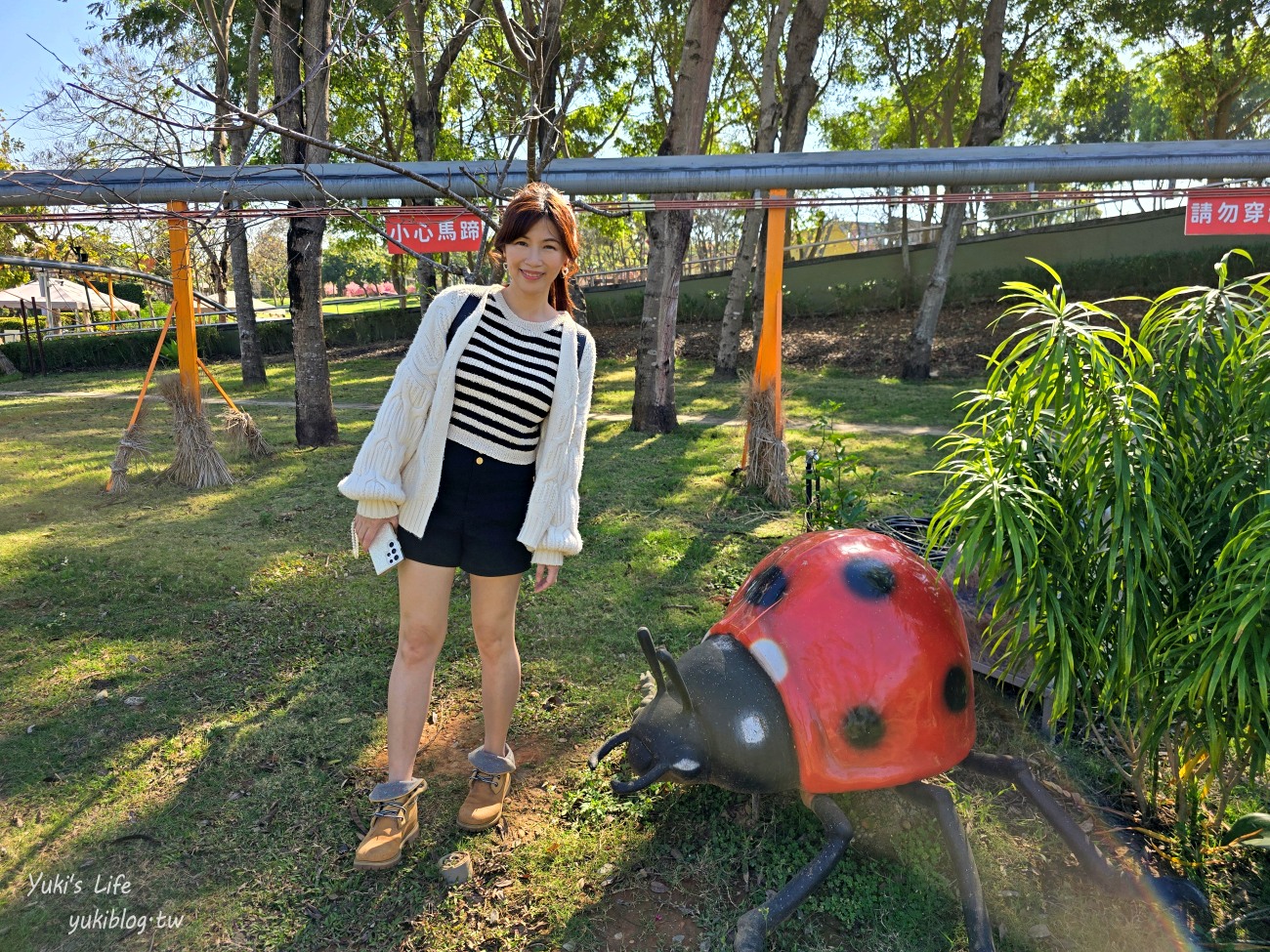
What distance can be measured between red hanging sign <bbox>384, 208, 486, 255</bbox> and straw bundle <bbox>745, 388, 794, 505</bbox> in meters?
2.53

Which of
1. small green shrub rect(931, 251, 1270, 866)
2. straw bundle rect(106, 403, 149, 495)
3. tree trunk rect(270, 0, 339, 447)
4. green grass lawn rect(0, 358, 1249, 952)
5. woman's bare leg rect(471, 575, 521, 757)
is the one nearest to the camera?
small green shrub rect(931, 251, 1270, 866)

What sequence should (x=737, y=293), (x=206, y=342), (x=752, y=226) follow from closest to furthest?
(x=752, y=226), (x=737, y=293), (x=206, y=342)

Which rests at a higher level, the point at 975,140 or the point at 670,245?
the point at 975,140

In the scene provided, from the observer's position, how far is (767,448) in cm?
632

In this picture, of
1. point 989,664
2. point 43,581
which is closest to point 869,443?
point 989,664

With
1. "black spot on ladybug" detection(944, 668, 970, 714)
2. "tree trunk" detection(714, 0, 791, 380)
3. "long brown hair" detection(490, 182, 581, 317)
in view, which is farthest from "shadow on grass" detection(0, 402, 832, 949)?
"tree trunk" detection(714, 0, 791, 380)

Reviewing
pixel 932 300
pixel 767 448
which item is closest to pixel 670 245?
pixel 767 448

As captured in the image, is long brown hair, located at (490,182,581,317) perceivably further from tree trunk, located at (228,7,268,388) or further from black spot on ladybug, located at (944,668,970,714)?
tree trunk, located at (228,7,268,388)

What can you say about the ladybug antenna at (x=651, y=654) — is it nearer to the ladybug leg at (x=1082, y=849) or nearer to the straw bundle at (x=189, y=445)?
the ladybug leg at (x=1082, y=849)

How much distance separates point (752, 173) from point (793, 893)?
401 cm

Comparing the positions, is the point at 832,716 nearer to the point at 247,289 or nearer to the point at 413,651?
the point at 413,651

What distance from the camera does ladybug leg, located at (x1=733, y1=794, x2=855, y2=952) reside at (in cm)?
214

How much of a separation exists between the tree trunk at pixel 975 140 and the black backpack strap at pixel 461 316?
957cm

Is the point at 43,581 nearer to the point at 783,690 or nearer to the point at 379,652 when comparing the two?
the point at 379,652
